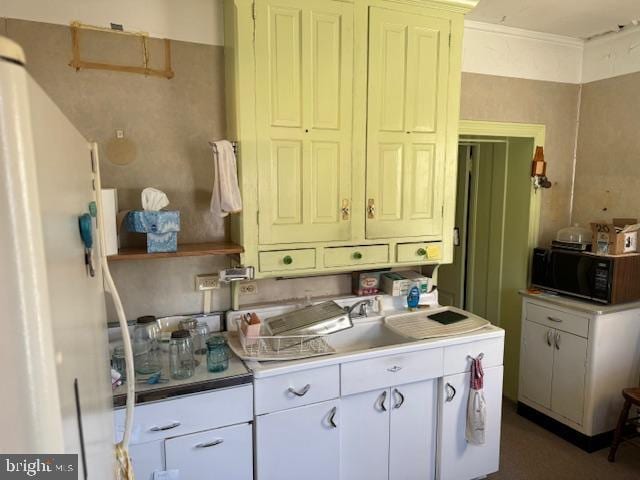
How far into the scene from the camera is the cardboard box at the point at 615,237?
8.77 feet

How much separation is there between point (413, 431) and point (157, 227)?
5.26 feet

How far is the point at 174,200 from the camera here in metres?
2.16

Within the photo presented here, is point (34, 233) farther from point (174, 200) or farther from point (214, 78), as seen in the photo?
point (214, 78)

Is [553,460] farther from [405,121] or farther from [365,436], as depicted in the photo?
[405,121]

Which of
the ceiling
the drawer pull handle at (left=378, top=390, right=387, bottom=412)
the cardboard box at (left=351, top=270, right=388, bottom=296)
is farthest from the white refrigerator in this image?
the ceiling

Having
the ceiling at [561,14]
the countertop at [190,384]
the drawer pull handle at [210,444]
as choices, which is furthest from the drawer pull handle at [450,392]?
the ceiling at [561,14]

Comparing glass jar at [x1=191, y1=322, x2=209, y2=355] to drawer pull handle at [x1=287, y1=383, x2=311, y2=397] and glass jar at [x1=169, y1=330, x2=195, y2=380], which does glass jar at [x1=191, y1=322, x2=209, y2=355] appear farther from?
drawer pull handle at [x1=287, y1=383, x2=311, y2=397]

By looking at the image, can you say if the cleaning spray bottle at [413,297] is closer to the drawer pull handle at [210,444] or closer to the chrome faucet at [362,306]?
the chrome faucet at [362,306]

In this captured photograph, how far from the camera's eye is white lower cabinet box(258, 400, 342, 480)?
1870 mm

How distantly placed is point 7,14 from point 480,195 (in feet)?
10.5

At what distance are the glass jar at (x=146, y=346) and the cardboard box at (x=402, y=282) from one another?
1.29m

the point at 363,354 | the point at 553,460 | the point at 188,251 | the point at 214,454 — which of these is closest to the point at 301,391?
the point at 363,354

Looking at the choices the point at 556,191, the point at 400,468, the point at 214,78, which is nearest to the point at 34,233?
the point at 214,78

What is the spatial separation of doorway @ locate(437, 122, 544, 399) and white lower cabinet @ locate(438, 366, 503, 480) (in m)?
1.06
